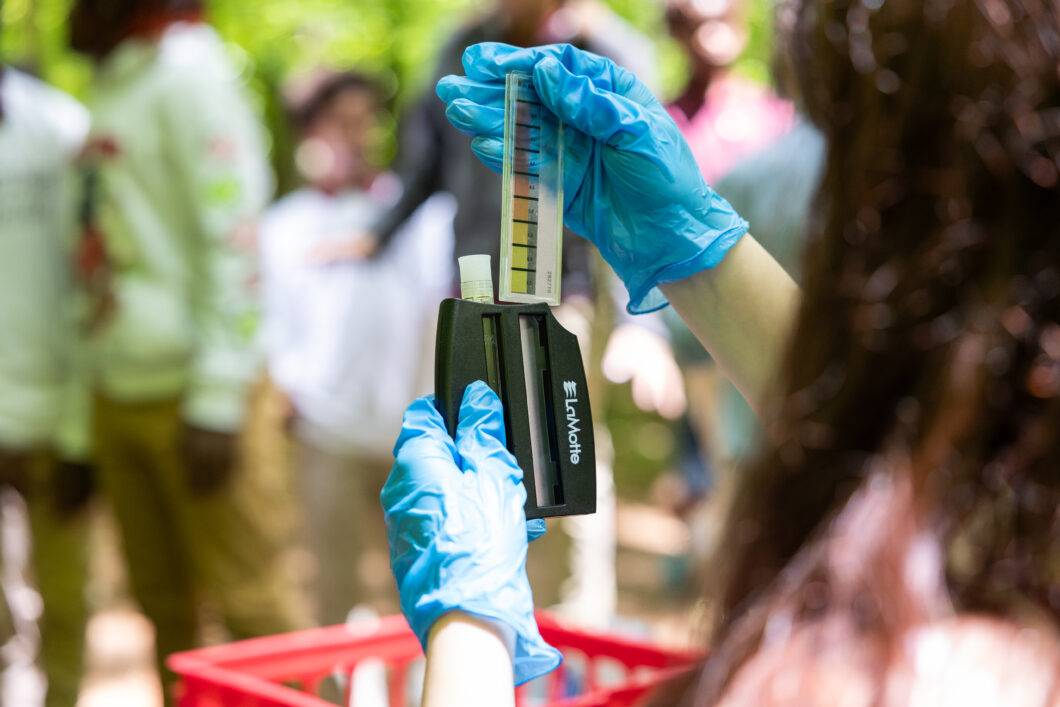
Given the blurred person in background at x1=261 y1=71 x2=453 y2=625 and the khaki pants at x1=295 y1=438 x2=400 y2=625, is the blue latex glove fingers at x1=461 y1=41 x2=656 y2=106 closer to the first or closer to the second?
the blurred person in background at x1=261 y1=71 x2=453 y2=625

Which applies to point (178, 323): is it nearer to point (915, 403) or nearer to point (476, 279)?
point (476, 279)

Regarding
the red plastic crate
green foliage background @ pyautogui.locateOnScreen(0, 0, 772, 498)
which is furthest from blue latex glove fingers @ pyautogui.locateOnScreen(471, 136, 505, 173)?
green foliage background @ pyautogui.locateOnScreen(0, 0, 772, 498)

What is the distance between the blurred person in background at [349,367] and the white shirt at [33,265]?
0.50 m

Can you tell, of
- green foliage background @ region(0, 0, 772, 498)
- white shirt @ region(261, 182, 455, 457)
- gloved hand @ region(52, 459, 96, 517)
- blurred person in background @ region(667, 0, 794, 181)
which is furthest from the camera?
green foliage background @ region(0, 0, 772, 498)

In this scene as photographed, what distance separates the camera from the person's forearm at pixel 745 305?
4.16 feet

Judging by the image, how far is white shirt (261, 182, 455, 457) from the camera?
322cm

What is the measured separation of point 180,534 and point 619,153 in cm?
174

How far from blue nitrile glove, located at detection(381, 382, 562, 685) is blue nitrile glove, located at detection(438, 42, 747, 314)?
0.84ft

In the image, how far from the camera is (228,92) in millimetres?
2551

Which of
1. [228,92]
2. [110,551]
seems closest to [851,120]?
[228,92]

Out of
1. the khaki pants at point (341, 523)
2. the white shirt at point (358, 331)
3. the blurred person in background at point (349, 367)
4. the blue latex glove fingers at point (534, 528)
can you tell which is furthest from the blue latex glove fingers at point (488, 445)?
the khaki pants at point (341, 523)

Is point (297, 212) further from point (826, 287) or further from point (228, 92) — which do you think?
point (826, 287)

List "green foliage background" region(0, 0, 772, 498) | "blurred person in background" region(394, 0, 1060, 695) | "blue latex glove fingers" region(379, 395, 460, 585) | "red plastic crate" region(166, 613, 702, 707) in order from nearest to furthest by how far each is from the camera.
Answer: "blurred person in background" region(394, 0, 1060, 695)
"blue latex glove fingers" region(379, 395, 460, 585)
"red plastic crate" region(166, 613, 702, 707)
"green foliage background" region(0, 0, 772, 498)

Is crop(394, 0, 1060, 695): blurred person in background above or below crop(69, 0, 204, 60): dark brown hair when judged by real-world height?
below
